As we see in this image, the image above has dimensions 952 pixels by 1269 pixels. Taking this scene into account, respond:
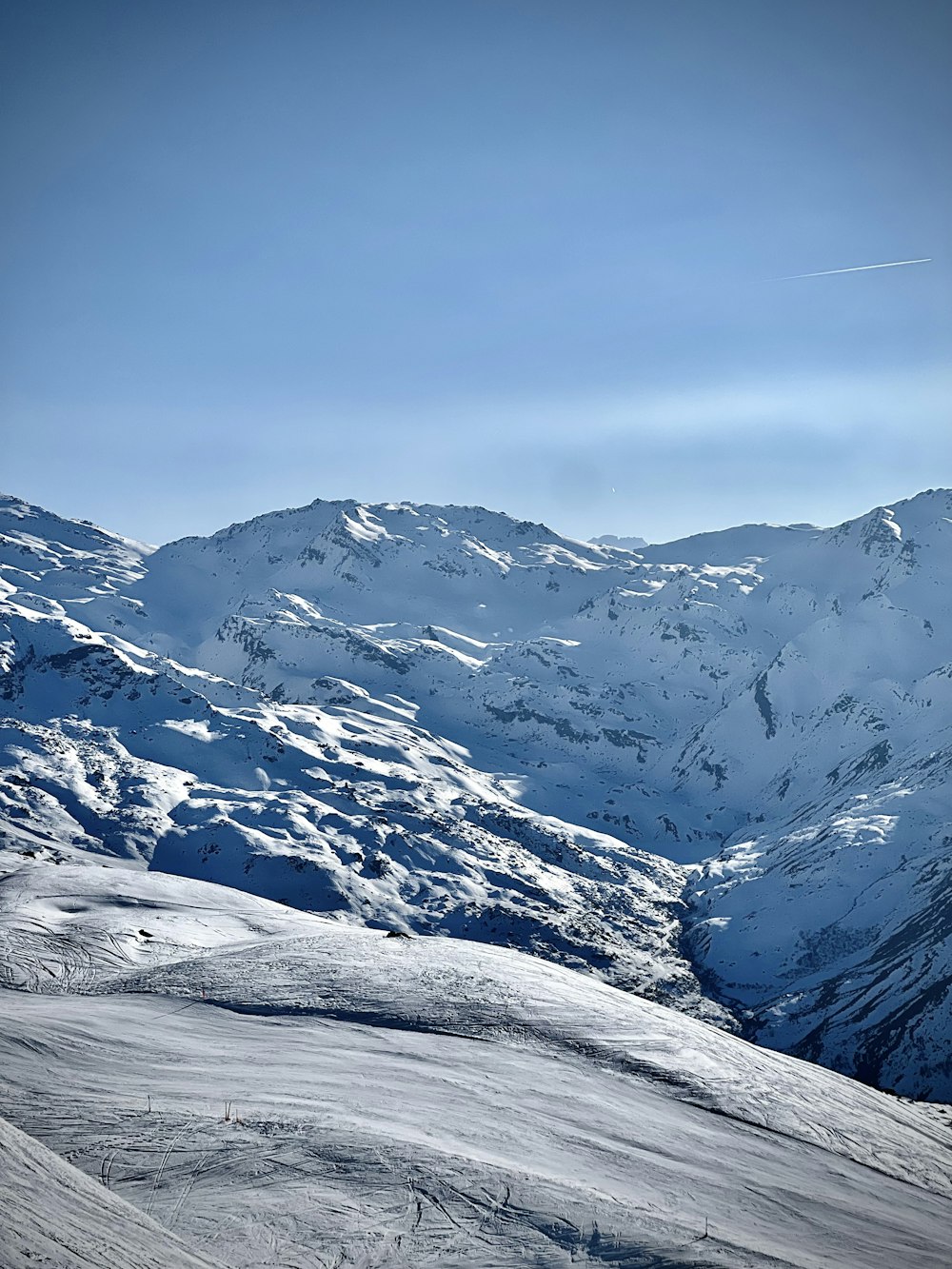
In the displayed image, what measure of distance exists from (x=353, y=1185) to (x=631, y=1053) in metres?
12.7

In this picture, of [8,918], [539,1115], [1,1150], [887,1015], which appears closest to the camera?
[1,1150]

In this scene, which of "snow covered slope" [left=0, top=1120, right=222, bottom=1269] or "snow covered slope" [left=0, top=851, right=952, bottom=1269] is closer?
"snow covered slope" [left=0, top=1120, right=222, bottom=1269]

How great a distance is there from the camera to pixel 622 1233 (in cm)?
1703

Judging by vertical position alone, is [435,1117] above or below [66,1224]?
below

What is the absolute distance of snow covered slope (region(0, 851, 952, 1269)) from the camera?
1672 cm

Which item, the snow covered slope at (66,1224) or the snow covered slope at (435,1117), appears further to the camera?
the snow covered slope at (435,1117)

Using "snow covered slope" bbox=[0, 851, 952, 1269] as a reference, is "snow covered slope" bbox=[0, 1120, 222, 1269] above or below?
above

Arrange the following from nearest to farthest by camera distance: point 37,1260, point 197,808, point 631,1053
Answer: point 37,1260 → point 631,1053 → point 197,808

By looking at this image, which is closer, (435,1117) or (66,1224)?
(66,1224)

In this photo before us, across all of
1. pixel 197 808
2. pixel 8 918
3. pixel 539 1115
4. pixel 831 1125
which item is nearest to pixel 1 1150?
pixel 539 1115

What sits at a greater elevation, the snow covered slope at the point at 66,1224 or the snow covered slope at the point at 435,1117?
the snow covered slope at the point at 66,1224

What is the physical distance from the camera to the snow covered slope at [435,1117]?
16719mm

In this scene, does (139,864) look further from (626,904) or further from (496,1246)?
(496,1246)

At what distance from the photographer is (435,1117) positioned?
845 inches
